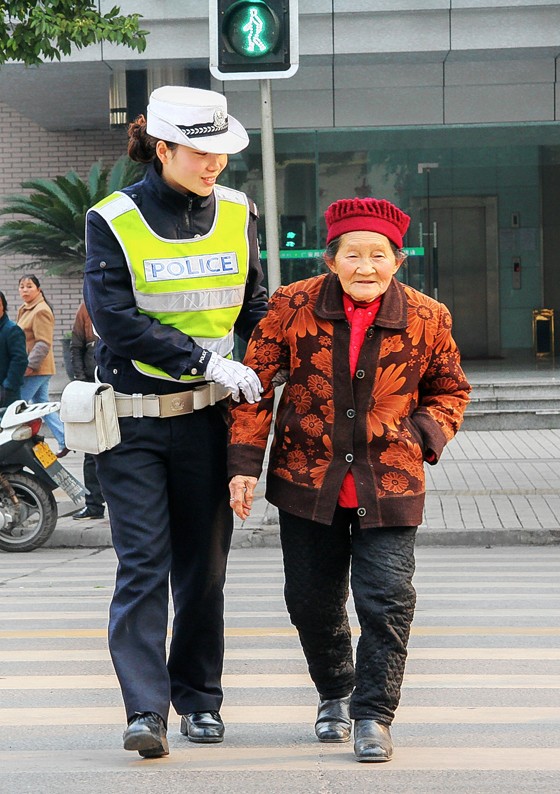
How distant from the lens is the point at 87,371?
10.8m

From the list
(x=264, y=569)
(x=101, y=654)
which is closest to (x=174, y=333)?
(x=101, y=654)

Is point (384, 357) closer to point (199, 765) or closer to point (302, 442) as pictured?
point (302, 442)

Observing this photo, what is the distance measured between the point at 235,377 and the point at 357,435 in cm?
38

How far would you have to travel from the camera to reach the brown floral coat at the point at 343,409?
4059 millimetres

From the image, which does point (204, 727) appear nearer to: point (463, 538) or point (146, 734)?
point (146, 734)

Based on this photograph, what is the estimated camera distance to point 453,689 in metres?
5.03

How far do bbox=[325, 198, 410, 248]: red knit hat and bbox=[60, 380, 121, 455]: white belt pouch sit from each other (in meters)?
0.78

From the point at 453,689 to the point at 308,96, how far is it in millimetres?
15688

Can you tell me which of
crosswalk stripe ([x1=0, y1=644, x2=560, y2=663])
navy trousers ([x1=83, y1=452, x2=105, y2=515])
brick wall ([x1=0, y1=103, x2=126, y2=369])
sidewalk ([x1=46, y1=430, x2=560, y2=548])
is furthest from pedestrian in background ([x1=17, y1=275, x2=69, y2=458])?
brick wall ([x1=0, y1=103, x2=126, y2=369])

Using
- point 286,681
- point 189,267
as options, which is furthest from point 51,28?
point 189,267

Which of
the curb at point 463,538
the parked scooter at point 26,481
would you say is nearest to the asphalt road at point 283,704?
the parked scooter at point 26,481

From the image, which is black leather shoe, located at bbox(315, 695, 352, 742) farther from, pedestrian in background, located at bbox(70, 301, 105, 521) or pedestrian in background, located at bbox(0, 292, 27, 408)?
pedestrian in background, located at bbox(0, 292, 27, 408)

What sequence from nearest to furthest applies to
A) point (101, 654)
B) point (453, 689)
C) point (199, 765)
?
1. point (199, 765)
2. point (453, 689)
3. point (101, 654)

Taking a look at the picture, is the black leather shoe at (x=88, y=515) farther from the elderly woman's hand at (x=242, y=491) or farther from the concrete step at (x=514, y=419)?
the concrete step at (x=514, y=419)
